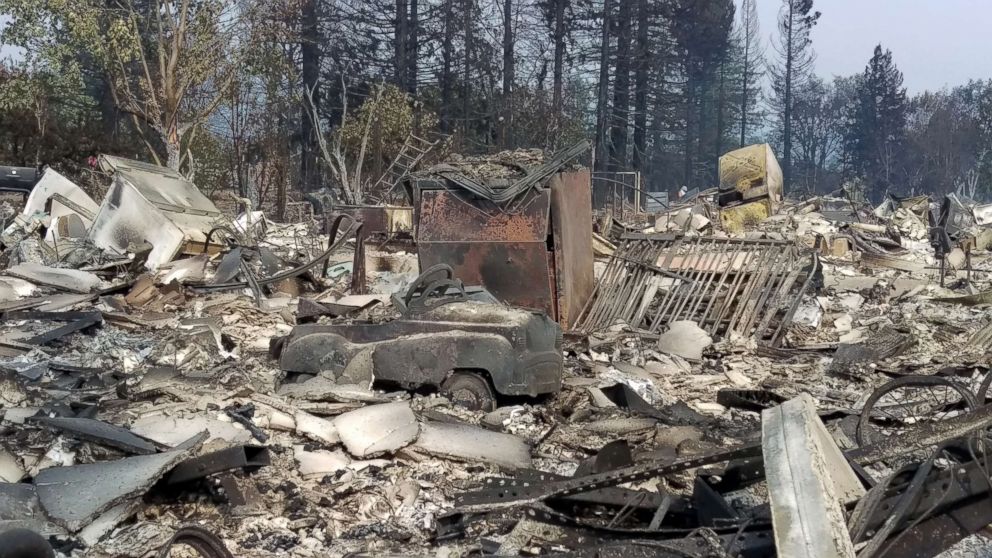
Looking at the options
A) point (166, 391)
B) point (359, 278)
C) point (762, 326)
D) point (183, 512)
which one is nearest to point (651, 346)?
point (762, 326)

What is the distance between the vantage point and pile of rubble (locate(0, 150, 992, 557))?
3195 millimetres

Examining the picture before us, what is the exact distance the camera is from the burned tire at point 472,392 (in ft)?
18.7

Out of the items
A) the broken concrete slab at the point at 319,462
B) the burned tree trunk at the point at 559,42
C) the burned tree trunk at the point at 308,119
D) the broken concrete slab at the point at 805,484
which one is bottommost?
the broken concrete slab at the point at 319,462

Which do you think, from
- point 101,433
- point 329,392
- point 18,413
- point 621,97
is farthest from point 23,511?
point 621,97

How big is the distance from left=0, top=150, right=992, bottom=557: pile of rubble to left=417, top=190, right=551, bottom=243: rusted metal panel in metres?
0.02

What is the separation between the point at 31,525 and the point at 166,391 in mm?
2179

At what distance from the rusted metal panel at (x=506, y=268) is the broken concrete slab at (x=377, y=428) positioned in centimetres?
339

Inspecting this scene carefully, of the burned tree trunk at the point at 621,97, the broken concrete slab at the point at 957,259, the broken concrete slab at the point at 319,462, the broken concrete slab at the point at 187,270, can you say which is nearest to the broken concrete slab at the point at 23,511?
the broken concrete slab at the point at 319,462

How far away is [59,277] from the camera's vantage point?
10.2 m

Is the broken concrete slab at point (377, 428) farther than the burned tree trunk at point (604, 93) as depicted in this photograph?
No

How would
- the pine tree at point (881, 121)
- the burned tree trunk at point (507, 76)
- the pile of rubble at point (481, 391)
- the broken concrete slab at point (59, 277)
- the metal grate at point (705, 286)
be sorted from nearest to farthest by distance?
the pile of rubble at point (481, 391) → the metal grate at point (705, 286) → the broken concrete slab at point (59, 277) → the burned tree trunk at point (507, 76) → the pine tree at point (881, 121)

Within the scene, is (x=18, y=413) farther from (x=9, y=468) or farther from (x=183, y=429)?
(x=183, y=429)

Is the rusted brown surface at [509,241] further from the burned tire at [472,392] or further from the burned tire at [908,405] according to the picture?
the burned tire at [908,405]

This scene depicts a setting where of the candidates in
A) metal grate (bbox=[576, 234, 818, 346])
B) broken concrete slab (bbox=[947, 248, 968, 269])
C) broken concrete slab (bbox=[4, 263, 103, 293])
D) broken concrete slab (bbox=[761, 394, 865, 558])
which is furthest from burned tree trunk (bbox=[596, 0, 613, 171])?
broken concrete slab (bbox=[761, 394, 865, 558])
